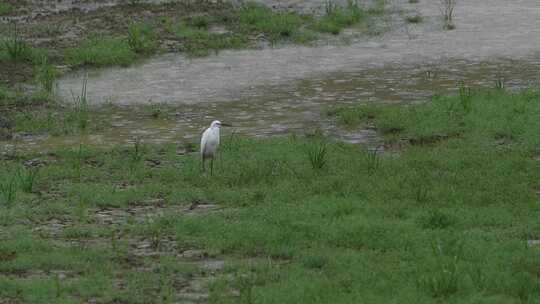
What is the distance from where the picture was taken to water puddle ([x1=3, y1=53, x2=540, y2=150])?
1365cm

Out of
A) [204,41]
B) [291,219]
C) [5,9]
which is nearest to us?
[291,219]

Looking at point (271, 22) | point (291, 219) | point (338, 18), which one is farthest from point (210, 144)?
point (338, 18)

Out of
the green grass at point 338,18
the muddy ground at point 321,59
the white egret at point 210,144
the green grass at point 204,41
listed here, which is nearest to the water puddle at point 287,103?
the muddy ground at point 321,59

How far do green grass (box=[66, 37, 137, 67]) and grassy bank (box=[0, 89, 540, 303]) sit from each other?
17.2ft

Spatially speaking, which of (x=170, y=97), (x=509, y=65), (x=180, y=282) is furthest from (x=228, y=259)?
(x=509, y=65)

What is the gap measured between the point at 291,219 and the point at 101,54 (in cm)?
890

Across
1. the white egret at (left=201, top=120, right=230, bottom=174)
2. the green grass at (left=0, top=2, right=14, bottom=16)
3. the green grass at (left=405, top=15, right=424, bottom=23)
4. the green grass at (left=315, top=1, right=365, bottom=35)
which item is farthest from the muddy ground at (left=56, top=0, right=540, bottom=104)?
the green grass at (left=0, top=2, right=14, bottom=16)

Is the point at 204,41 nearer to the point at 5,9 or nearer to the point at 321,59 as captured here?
the point at 321,59

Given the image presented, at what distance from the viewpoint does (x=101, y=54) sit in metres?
17.9

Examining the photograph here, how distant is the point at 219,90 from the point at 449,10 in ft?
25.4

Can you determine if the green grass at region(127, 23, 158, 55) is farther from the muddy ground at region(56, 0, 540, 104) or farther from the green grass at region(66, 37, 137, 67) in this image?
the muddy ground at region(56, 0, 540, 104)

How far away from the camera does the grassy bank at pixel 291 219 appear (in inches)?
322

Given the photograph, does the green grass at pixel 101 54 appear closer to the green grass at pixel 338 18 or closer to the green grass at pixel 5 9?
the green grass at pixel 5 9

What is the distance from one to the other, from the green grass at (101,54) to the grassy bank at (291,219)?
17.2 feet
